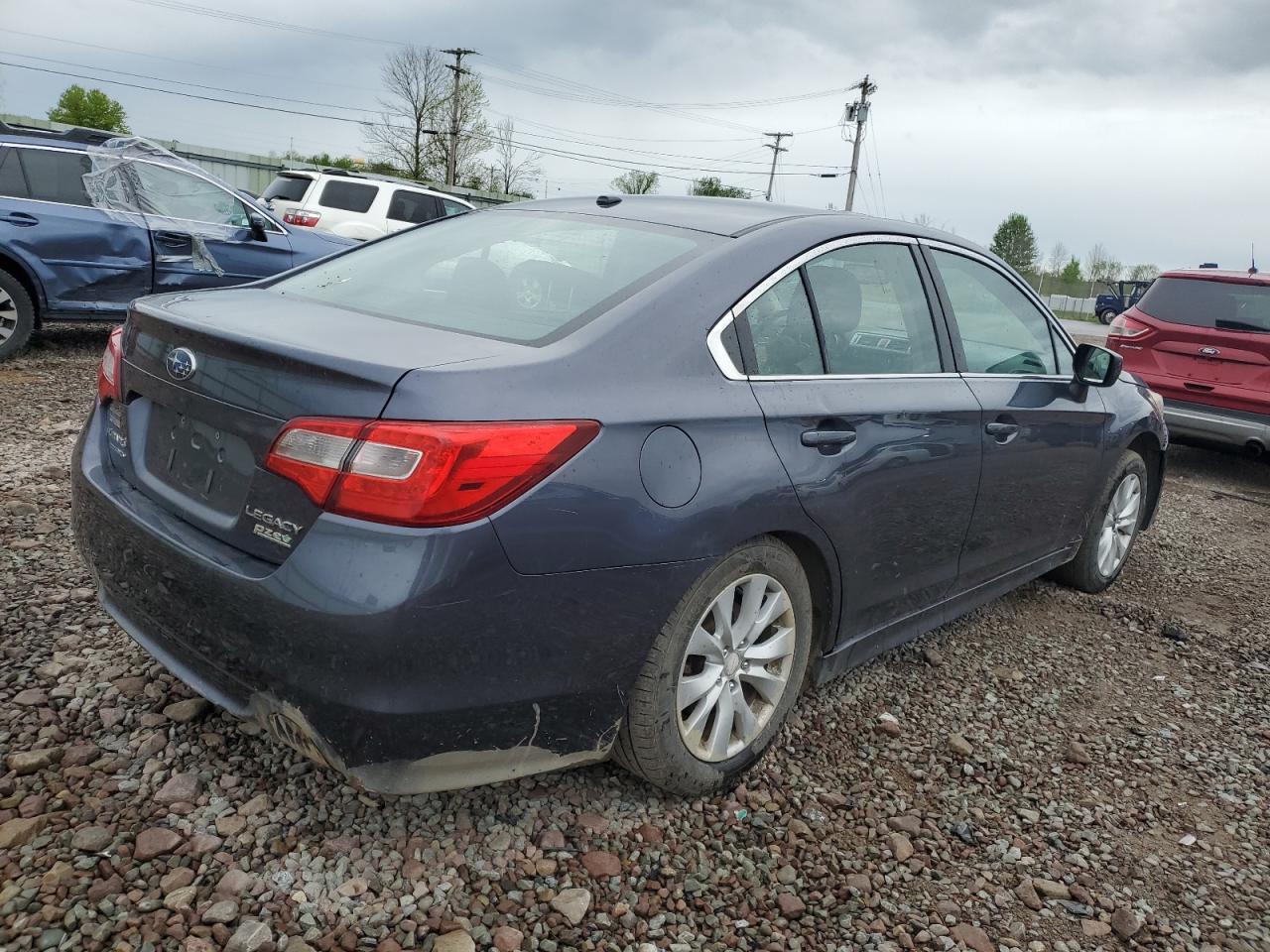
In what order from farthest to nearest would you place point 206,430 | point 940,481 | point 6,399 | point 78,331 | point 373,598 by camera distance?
1. point 78,331
2. point 6,399
3. point 940,481
4. point 206,430
5. point 373,598

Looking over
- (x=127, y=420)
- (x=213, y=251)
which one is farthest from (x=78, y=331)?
(x=127, y=420)

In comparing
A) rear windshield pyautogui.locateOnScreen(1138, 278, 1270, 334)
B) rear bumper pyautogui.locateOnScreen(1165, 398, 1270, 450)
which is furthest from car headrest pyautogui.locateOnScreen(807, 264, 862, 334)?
rear windshield pyautogui.locateOnScreen(1138, 278, 1270, 334)

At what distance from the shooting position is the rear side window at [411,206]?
1612cm

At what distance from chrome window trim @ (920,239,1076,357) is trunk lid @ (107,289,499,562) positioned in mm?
1945

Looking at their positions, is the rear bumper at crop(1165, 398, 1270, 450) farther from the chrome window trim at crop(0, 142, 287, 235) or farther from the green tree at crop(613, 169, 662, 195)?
Result: the green tree at crop(613, 169, 662, 195)

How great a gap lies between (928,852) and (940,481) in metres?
1.10

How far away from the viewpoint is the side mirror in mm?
3902

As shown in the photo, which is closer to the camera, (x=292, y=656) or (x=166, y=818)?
(x=292, y=656)

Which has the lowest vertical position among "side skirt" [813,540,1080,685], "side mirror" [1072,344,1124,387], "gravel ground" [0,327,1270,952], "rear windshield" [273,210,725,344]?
"gravel ground" [0,327,1270,952]

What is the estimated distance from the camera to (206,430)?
2172 millimetres

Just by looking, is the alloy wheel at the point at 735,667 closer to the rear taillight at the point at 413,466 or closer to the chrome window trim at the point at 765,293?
the chrome window trim at the point at 765,293

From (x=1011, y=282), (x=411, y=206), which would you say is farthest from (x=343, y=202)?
(x=1011, y=282)

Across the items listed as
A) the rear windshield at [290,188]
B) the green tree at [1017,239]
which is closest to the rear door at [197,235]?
the rear windshield at [290,188]

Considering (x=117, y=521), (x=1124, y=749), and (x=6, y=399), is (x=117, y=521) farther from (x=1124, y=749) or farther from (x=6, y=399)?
(x=6, y=399)
